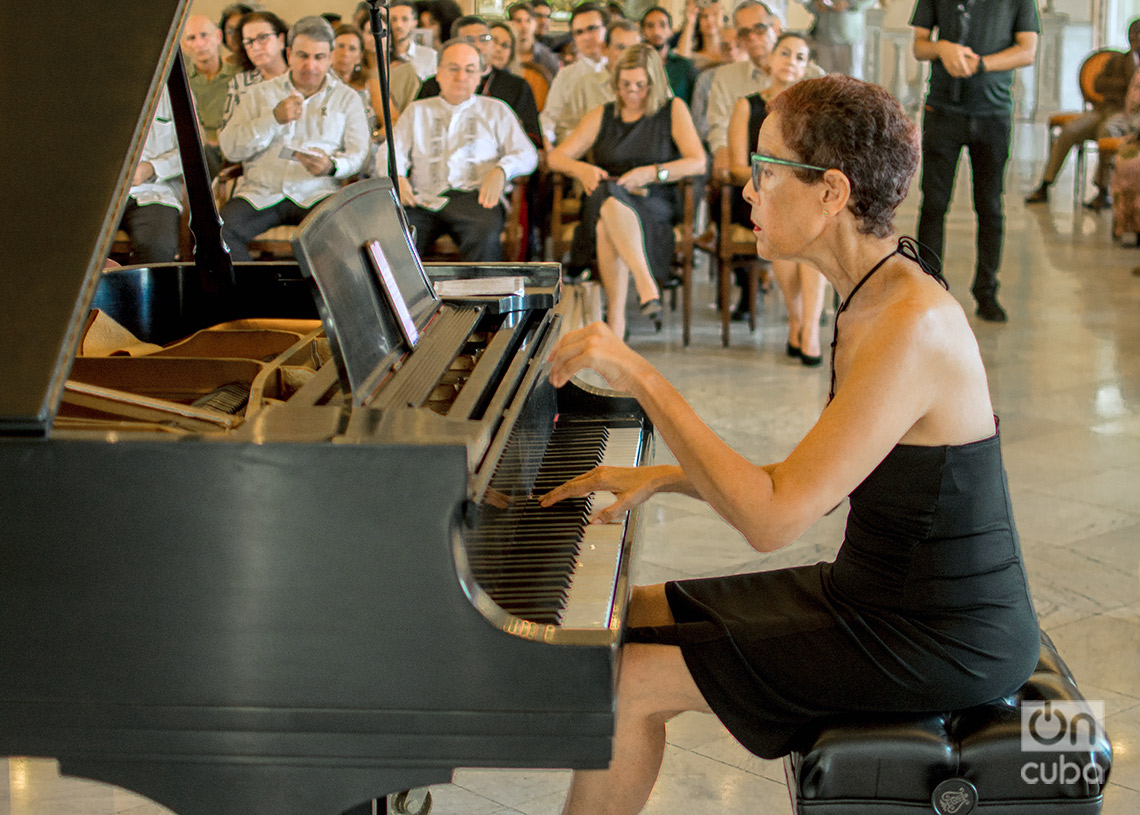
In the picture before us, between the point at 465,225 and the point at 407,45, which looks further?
the point at 407,45

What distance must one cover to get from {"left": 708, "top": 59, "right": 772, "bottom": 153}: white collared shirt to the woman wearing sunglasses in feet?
2.27

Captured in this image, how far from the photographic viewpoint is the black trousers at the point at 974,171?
19.7ft

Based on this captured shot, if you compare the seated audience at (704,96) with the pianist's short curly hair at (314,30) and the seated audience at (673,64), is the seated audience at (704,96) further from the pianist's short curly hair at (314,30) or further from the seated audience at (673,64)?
the pianist's short curly hair at (314,30)

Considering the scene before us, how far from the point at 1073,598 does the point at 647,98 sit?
3436 millimetres

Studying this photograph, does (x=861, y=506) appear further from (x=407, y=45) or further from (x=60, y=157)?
(x=407, y=45)

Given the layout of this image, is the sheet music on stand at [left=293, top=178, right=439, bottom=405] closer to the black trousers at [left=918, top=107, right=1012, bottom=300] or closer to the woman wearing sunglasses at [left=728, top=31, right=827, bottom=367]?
the woman wearing sunglasses at [left=728, top=31, right=827, bottom=367]

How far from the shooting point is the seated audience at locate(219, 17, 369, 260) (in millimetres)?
5465

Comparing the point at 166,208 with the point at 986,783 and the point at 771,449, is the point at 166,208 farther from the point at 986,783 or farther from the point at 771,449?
the point at 986,783

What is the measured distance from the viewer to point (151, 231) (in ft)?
17.3

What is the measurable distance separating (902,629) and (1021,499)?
232 cm

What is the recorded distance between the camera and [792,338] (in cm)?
570

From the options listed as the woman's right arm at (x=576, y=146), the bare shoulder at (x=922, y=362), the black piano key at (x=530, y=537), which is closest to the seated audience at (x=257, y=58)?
the woman's right arm at (x=576, y=146)

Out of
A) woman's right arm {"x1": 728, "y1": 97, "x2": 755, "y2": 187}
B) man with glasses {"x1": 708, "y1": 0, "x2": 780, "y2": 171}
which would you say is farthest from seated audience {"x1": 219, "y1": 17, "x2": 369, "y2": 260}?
man with glasses {"x1": 708, "y1": 0, "x2": 780, "y2": 171}

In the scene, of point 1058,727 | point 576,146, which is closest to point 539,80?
point 576,146
